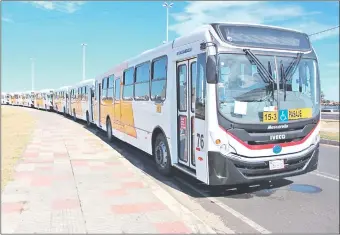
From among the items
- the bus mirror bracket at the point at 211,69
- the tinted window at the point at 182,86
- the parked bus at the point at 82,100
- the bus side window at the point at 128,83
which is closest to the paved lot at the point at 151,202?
the tinted window at the point at 182,86

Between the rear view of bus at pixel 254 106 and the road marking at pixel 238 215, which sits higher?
the rear view of bus at pixel 254 106

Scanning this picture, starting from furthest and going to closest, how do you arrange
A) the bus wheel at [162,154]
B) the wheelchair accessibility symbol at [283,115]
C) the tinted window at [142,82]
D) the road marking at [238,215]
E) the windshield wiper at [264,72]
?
the tinted window at [142,82] → the bus wheel at [162,154] → the wheelchair accessibility symbol at [283,115] → the windshield wiper at [264,72] → the road marking at [238,215]

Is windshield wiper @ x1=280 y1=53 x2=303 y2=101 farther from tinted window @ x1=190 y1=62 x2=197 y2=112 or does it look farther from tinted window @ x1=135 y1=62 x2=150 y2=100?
tinted window @ x1=135 y1=62 x2=150 y2=100

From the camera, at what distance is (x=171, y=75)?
7645 millimetres

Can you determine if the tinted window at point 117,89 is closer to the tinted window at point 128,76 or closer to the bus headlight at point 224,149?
the tinted window at point 128,76

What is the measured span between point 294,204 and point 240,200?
0.93 metres

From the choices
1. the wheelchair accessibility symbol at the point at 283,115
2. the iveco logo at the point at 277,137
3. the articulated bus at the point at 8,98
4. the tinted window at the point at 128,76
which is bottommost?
the iveco logo at the point at 277,137

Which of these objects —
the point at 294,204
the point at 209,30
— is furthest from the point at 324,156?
the point at 209,30

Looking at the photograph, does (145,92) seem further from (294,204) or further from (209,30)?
(294,204)

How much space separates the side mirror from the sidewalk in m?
2.08

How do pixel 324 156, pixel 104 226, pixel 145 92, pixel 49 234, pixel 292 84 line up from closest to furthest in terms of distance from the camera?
pixel 49 234
pixel 104 226
pixel 292 84
pixel 145 92
pixel 324 156

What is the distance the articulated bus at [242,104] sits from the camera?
5.98 meters

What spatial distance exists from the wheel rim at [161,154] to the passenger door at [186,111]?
A: 0.68 meters

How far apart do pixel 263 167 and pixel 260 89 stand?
135 cm
